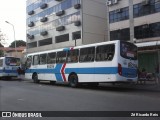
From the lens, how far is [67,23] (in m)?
48.4

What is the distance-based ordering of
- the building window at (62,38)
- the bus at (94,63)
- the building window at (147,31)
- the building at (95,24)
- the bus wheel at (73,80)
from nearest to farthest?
the bus at (94,63), the bus wheel at (73,80), the building window at (147,31), the building at (95,24), the building window at (62,38)

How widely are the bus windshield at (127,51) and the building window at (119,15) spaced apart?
19691 millimetres

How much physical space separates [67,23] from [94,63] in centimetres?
3145

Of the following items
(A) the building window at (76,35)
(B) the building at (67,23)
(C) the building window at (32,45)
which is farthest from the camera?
(C) the building window at (32,45)

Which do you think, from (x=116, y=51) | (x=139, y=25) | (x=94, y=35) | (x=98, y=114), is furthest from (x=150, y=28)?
(x=98, y=114)

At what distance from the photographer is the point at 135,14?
3538 cm

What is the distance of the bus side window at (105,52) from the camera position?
16766mm

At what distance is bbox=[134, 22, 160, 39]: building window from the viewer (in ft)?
106

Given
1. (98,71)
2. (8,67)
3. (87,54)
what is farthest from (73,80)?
(8,67)

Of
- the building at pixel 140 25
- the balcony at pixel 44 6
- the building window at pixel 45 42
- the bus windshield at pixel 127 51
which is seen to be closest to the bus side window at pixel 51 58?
the bus windshield at pixel 127 51

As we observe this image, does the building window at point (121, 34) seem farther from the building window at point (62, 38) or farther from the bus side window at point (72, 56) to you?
the bus side window at point (72, 56)

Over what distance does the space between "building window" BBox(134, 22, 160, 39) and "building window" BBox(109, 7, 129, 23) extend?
2973 millimetres

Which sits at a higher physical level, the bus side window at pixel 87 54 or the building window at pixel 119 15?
the building window at pixel 119 15

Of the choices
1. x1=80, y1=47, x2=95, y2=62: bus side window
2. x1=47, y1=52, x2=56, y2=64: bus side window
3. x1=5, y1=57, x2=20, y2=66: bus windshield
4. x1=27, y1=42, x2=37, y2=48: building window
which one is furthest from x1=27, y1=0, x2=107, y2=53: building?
x1=80, y1=47, x2=95, y2=62: bus side window
